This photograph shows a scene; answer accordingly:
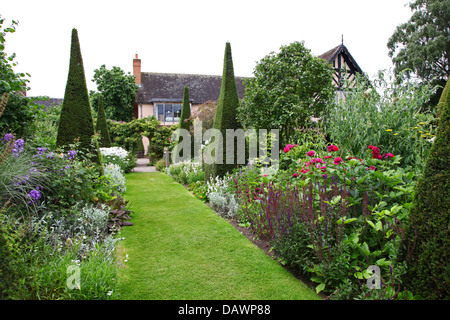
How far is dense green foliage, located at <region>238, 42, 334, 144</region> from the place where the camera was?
787 centimetres

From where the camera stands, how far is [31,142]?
17.3 feet

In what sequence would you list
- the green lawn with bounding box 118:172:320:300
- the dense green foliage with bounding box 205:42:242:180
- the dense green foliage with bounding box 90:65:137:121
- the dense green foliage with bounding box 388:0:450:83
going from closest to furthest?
the green lawn with bounding box 118:172:320:300
the dense green foliage with bounding box 205:42:242:180
the dense green foliage with bounding box 388:0:450:83
the dense green foliage with bounding box 90:65:137:121

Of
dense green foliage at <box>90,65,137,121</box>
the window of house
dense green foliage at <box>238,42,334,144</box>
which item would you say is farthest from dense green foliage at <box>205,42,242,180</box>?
dense green foliage at <box>90,65,137,121</box>

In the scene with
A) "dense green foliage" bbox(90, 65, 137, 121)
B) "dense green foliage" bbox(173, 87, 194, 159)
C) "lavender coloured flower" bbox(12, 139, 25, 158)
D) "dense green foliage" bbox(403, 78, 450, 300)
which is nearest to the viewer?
"dense green foliage" bbox(403, 78, 450, 300)

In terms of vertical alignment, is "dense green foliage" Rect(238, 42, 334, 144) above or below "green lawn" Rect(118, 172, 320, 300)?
above

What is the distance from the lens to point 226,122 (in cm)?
843

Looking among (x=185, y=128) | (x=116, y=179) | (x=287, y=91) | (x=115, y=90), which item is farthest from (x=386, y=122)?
(x=115, y=90)

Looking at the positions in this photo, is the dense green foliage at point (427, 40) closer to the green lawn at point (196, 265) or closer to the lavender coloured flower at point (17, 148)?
the green lawn at point (196, 265)

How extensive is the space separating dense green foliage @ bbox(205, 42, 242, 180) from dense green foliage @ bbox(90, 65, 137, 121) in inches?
817

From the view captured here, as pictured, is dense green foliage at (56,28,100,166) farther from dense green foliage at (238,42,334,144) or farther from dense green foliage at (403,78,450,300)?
dense green foliage at (403,78,450,300)

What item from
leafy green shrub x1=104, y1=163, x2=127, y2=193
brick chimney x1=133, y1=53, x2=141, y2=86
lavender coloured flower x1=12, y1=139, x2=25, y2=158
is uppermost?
brick chimney x1=133, y1=53, x2=141, y2=86

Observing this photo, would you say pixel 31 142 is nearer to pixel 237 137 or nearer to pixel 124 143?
pixel 237 137

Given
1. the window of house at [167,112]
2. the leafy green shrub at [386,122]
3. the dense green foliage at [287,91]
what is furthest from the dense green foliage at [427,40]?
the window of house at [167,112]
